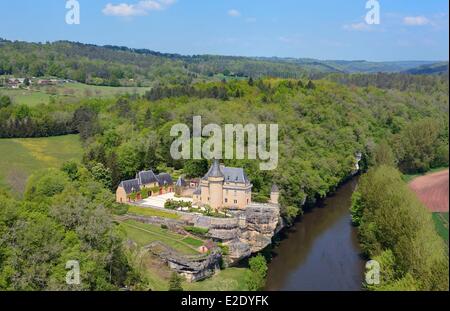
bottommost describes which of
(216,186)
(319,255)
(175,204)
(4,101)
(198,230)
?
(319,255)

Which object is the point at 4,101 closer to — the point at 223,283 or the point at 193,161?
the point at 193,161

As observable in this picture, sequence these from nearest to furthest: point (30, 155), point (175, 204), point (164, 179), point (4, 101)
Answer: point (175, 204), point (164, 179), point (30, 155), point (4, 101)

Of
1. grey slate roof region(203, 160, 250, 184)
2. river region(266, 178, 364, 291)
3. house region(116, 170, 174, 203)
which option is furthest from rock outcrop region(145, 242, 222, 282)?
house region(116, 170, 174, 203)

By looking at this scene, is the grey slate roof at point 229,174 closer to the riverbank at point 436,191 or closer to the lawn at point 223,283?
the lawn at point 223,283

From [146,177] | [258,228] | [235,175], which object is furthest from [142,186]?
[258,228]

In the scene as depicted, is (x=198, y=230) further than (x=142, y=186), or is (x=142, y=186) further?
(x=142, y=186)

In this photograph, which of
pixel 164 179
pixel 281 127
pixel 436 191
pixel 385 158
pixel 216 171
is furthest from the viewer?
pixel 281 127

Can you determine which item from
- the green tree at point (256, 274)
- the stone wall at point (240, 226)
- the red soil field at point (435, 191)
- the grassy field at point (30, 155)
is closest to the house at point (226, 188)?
the stone wall at point (240, 226)

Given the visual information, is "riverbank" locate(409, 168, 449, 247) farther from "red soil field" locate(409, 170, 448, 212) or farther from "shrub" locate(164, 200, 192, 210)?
"shrub" locate(164, 200, 192, 210)
